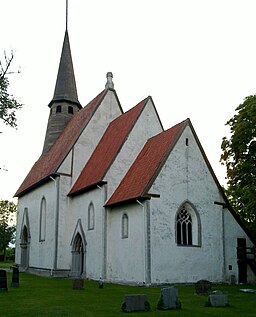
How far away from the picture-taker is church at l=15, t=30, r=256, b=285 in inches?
894

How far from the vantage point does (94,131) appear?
30859mm

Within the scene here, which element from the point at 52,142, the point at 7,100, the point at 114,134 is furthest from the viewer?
the point at 52,142

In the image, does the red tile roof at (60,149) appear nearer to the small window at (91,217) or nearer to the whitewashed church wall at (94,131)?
the whitewashed church wall at (94,131)

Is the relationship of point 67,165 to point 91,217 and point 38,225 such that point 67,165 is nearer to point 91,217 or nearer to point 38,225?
point 91,217

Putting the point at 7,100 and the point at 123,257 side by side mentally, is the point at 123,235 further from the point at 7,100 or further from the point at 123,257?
the point at 7,100

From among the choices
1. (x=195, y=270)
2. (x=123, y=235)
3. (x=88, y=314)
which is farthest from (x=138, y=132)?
(x=88, y=314)

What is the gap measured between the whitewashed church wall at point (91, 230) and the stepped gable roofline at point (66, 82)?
10.9m

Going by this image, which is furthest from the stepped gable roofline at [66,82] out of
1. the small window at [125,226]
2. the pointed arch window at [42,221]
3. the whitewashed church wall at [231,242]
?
the whitewashed church wall at [231,242]

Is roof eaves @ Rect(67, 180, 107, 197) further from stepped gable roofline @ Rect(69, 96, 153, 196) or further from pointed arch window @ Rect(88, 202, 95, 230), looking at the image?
pointed arch window @ Rect(88, 202, 95, 230)

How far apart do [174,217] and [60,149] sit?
38.2 feet

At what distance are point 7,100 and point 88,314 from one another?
8.83 meters

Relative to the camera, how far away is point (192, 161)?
24.3 meters

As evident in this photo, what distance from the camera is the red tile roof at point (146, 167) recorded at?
22969 mm

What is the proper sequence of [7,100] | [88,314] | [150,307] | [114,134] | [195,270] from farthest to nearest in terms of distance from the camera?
1. [114,134]
2. [195,270]
3. [7,100]
4. [150,307]
5. [88,314]
